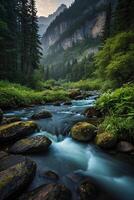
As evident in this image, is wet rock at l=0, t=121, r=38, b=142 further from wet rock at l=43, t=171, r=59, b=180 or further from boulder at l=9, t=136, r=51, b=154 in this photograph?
wet rock at l=43, t=171, r=59, b=180

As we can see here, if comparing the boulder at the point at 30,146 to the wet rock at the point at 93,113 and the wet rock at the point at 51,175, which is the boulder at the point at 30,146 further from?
the wet rock at the point at 93,113

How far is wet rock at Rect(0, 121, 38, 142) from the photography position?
7.09 meters

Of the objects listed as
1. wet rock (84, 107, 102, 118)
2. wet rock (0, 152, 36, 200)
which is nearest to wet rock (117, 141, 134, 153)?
wet rock (0, 152, 36, 200)

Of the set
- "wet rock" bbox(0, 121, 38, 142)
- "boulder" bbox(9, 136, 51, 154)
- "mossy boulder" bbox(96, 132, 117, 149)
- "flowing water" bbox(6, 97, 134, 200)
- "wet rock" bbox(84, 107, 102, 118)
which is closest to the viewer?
"flowing water" bbox(6, 97, 134, 200)

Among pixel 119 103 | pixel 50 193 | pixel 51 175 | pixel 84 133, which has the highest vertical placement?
pixel 119 103

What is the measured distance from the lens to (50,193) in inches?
159

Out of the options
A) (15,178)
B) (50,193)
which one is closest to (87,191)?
(50,193)

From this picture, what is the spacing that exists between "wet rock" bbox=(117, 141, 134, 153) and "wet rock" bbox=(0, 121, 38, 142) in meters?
3.61

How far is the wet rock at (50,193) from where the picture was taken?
13.0 feet

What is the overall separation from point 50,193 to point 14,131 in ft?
12.4

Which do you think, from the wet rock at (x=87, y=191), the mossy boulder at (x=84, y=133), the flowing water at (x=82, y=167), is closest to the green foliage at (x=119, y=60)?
the mossy boulder at (x=84, y=133)

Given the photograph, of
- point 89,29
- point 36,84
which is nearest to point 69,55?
point 89,29

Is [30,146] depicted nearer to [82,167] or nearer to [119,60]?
[82,167]

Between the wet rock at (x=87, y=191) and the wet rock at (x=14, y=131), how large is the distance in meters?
3.50
